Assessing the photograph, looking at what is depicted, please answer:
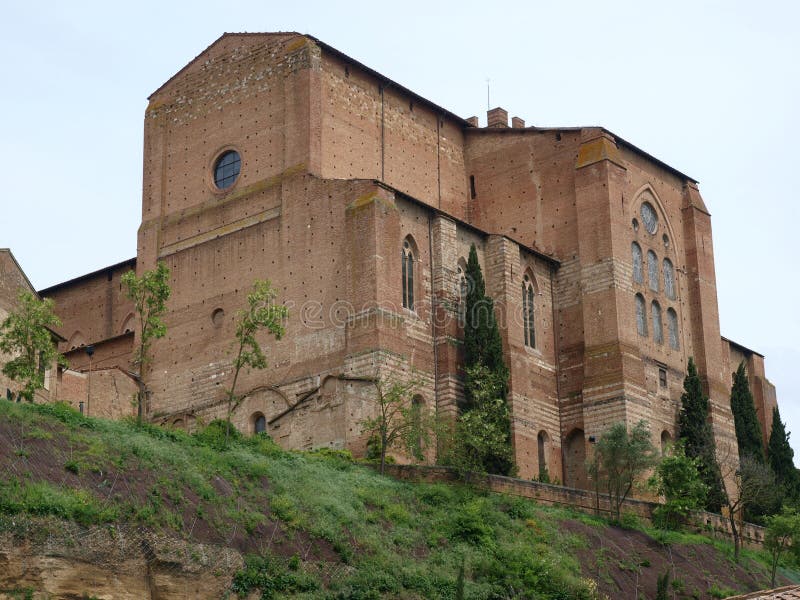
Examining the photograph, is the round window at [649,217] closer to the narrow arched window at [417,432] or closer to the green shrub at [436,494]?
the narrow arched window at [417,432]

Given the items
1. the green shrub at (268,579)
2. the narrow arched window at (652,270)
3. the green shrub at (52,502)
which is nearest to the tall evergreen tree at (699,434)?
the narrow arched window at (652,270)

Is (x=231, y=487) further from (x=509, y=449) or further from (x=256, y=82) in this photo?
(x=256, y=82)

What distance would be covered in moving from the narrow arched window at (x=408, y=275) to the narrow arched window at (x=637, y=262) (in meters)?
11.2

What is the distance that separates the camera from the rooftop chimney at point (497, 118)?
2682 inches

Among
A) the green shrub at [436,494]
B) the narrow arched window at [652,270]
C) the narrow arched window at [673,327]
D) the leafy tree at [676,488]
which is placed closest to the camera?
the green shrub at [436,494]

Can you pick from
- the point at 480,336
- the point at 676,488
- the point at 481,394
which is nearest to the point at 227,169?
the point at 480,336

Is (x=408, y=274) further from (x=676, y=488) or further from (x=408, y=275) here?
(x=676, y=488)

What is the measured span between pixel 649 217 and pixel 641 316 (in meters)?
4.99

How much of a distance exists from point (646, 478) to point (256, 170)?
17966 mm

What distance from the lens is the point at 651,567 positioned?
157 ft

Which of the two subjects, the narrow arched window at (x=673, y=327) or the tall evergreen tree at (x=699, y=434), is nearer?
the tall evergreen tree at (x=699, y=434)

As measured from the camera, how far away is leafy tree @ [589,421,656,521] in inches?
2076

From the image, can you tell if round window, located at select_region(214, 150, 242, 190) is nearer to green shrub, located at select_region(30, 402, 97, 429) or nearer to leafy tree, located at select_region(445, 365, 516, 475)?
leafy tree, located at select_region(445, 365, 516, 475)

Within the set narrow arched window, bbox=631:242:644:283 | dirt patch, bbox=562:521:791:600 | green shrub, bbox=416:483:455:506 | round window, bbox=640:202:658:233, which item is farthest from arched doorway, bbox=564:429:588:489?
green shrub, bbox=416:483:455:506
